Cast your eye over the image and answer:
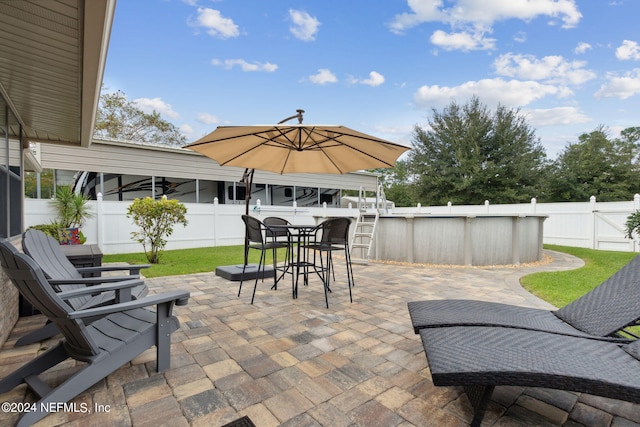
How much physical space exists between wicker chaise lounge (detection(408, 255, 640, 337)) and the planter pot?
331 inches

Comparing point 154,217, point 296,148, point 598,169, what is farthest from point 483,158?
point 154,217

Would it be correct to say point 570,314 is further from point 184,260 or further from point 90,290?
point 184,260

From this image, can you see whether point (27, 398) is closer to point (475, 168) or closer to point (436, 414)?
point (436, 414)

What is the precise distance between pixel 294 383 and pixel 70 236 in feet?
26.6

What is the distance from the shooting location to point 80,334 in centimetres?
176

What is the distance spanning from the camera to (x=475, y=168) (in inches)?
697

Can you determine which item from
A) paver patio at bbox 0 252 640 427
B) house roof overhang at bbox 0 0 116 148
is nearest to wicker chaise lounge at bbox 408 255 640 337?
paver patio at bbox 0 252 640 427

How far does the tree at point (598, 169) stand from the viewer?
18531 millimetres

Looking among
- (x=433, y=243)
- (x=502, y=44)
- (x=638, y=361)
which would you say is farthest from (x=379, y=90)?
(x=638, y=361)

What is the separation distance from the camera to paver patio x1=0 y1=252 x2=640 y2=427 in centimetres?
171

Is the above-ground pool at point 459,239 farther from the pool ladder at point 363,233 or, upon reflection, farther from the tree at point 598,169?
the tree at point 598,169

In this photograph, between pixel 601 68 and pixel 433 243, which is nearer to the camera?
pixel 433 243

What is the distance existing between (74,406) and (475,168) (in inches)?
757

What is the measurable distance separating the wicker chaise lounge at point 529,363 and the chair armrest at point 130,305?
1637mm
